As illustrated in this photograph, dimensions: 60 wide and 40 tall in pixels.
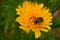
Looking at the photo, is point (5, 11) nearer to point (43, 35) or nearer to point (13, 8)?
point (13, 8)

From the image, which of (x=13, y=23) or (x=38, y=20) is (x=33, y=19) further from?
(x=13, y=23)

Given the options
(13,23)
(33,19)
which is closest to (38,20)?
(33,19)

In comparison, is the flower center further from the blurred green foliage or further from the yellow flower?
the blurred green foliage

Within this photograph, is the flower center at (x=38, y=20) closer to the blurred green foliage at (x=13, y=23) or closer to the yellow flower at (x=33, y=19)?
the yellow flower at (x=33, y=19)

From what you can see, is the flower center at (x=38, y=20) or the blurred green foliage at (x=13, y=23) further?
the blurred green foliage at (x=13, y=23)

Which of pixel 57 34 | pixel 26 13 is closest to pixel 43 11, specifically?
pixel 26 13

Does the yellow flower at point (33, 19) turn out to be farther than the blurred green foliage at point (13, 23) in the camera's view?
No

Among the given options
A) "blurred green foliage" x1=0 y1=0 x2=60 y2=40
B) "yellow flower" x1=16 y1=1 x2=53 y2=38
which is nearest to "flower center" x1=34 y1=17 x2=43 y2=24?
"yellow flower" x1=16 y1=1 x2=53 y2=38

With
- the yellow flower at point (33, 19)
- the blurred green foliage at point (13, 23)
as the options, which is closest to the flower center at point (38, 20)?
the yellow flower at point (33, 19)
